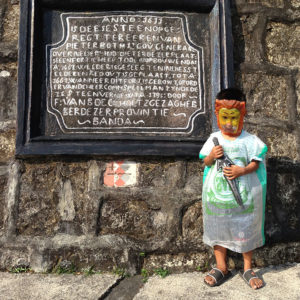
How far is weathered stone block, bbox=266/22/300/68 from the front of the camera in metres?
2.68

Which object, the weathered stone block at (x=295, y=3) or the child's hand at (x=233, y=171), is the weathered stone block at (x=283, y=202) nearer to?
the child's hand at (x=233, y=171)

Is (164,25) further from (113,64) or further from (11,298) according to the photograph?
(11,298)

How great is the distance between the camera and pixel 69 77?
255 centimetres

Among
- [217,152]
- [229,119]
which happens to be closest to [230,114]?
[229,119]

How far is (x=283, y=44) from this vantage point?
2.71 m

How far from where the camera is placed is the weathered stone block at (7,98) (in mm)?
2566

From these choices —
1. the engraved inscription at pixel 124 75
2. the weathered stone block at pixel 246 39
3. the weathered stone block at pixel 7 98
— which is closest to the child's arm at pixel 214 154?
the engraved inscription at pixel 124 75

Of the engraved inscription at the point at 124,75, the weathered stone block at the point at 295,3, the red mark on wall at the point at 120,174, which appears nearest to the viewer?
the red mark on wall at the point at 120,174

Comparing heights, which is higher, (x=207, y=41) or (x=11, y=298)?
(x=207, y=41)

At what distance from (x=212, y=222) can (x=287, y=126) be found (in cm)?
112

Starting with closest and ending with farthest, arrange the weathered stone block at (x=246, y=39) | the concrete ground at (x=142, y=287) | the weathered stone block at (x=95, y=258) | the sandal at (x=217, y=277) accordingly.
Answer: the concrete ground at (x=142, y=287) → the sandal at (x=217, y=277) → the weathered stone block at (x=95, y=258) → the weathered stone block at (x=246, y=39)

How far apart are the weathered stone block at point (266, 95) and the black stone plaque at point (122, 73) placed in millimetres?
223

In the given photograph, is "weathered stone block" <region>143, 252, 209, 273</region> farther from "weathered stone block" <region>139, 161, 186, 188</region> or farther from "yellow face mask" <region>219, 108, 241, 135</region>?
"yellow face mask" <region>219, 108, 241, 135</region>

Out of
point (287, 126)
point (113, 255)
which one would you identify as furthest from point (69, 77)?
point (287, 126)
